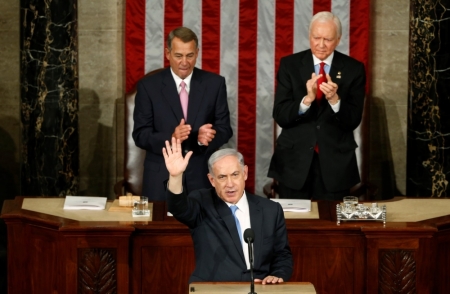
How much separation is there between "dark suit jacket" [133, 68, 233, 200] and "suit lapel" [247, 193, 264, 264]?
4.98 ft

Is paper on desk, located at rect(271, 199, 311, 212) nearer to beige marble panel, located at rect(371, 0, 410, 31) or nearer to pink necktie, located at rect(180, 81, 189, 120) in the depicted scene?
pink necktie, located at rect(180, 81, 189, 120)

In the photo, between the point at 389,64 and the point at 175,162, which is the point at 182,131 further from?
the point at 389,64

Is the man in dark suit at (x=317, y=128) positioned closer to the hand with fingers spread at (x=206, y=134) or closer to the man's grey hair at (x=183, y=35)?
the hand with fingers spread at (x=206, y=134)

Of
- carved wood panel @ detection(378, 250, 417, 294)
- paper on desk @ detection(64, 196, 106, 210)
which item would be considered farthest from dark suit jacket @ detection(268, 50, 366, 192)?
paper on desk @ detection(64, 196, 106, 210)

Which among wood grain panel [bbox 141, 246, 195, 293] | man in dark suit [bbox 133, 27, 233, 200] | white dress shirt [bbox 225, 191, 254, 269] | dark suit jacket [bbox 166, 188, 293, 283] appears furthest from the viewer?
man in dark suit [bbox 133, 27, 233, 200]

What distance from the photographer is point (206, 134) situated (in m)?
6.37

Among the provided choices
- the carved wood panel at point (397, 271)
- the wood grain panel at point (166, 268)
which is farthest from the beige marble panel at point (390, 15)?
the wood grain panel at point (166, 268)

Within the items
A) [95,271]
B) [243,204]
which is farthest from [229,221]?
[95,271]

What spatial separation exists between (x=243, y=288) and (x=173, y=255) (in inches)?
56.5

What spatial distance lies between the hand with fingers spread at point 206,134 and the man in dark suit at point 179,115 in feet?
0.61

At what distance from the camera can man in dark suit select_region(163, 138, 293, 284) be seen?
5.04 metres

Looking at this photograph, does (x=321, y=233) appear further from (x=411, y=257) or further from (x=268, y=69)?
(x=268, y=69)

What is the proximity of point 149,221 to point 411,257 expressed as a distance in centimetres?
154

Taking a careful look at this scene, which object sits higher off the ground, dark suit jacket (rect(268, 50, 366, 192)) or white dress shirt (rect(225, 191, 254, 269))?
dark suit jacket (rect(268, 50, 366, 192))
